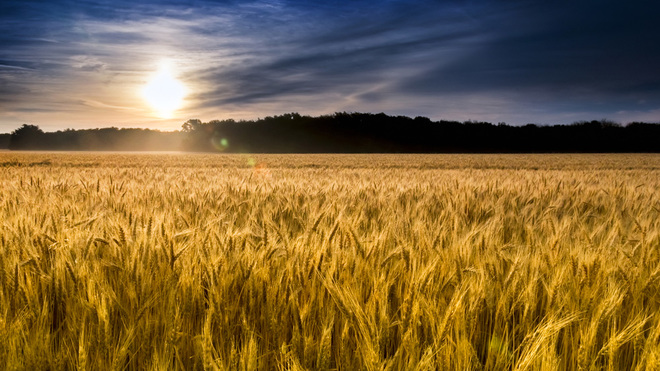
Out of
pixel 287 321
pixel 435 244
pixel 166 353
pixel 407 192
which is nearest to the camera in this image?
pixel 166 353

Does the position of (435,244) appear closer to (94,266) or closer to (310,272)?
(310,272)

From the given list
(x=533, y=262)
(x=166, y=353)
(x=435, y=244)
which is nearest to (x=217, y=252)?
(x=166, y=353)

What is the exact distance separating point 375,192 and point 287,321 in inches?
153

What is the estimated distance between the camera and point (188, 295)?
1.58 metres

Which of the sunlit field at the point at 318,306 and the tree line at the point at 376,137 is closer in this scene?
the sunlit field at the point at 318,306

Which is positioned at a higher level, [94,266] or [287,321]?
[94,266]

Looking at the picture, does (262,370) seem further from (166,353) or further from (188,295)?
(188,295)

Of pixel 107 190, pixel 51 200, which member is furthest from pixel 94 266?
pixel 107 190

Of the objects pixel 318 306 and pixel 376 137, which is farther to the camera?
pixel 376 137

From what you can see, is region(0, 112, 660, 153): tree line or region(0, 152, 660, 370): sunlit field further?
region(0, 112, 660, 153): tree line

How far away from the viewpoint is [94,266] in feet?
5.81

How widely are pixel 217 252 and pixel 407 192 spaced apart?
3656mm

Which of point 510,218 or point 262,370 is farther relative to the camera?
point 510,218

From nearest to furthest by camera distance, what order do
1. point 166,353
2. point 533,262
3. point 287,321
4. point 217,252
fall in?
1. point 166,353
2. point 287,321
3. point 533,262
4. point 217,252
